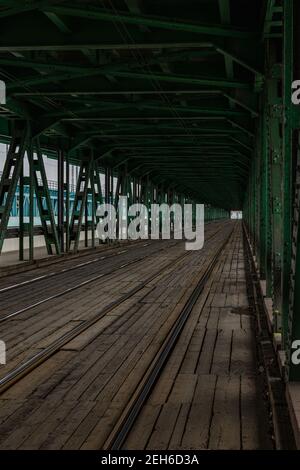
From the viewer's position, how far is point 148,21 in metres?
10.5

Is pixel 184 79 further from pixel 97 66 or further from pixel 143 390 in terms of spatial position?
pixel 143 390

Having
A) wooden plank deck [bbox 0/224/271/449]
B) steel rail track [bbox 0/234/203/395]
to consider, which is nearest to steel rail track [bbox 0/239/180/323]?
wooden plank deck [bbox 0/224/271/449]

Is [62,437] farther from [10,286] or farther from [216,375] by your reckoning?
[10,286]

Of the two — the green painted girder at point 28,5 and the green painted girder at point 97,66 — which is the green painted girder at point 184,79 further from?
the green painted girder at point 28,5

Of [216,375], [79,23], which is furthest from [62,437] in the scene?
[79,23]

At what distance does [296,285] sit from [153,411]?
1.90m

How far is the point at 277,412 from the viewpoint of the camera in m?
5.35

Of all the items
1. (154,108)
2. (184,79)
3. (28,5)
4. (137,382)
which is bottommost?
(137,382)

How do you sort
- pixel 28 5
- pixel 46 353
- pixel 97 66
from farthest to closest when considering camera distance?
pixel 97 66
pixel 28 5
pixel 46 353

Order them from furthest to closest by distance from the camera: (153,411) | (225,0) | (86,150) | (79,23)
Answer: (86,150) < (79,23) < (225,0) < (153,411)

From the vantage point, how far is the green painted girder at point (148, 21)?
10.2m

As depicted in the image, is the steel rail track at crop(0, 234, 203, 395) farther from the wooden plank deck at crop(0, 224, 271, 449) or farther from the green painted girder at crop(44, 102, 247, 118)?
the green painted girder at crop(44, 102, 247, 118)

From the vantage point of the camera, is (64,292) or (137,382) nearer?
(137,382)

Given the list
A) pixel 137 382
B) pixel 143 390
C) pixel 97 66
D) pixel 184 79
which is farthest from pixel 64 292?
pixel 143 390
